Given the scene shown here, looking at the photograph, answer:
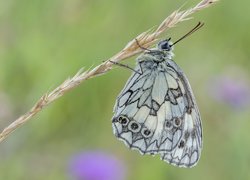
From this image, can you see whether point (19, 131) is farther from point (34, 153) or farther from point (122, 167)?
point (122, 167)

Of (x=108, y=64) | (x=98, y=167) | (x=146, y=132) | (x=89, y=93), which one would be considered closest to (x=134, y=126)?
(x=146, y=132)

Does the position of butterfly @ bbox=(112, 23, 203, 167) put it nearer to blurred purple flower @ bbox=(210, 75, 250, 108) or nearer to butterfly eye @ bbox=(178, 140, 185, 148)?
butterfly eye @ bbox=(178, 140, 185, 148)

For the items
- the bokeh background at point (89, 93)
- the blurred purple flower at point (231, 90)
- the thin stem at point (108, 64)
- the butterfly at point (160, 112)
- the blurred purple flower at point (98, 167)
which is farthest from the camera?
the blurred purple flower at point (231, 90)

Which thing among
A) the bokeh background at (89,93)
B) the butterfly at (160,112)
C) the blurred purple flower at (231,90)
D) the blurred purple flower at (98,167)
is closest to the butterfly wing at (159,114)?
Result: the butterfly at (160,112)

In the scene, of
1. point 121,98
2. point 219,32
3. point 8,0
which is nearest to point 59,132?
point 8,0

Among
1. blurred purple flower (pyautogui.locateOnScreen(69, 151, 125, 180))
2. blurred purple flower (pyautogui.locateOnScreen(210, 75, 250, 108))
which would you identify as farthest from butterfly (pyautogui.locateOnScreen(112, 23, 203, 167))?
blurred purple flower (pyautogui.locateOnScreen(210, 75, 250, 108))

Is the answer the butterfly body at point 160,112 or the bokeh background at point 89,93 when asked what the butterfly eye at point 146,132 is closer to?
the butterfly body at point 160,112

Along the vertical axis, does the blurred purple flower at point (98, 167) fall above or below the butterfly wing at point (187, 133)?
above

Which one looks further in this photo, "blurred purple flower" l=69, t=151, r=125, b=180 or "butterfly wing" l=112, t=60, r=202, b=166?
"blurred purple flower" l=69, t=151, r=125, b=180

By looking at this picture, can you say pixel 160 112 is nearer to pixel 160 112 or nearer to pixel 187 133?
pixel 160 112
